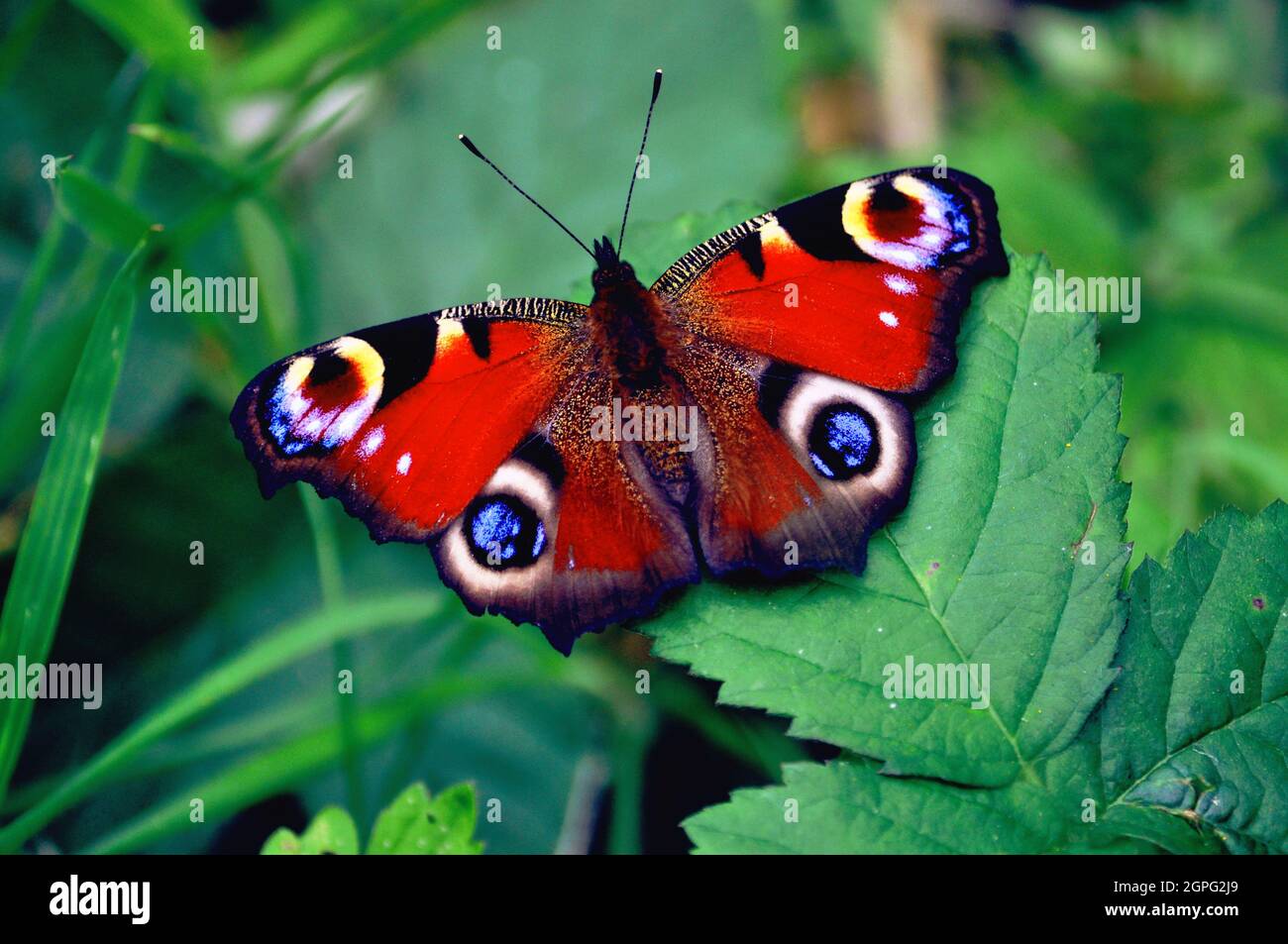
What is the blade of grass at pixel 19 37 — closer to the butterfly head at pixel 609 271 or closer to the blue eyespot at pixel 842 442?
the butterfly head at pixel 609 271

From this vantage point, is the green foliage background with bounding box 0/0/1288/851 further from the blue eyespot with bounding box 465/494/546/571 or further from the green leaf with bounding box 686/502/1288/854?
the blue eyespot with bounding box 465/494/546/571

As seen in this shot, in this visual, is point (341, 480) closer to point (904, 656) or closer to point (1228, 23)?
point (904, 656)

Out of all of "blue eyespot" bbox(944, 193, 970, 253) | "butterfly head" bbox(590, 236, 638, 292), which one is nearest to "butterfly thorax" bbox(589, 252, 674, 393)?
"butterfly head" bbox(590, 236, 638, 292)

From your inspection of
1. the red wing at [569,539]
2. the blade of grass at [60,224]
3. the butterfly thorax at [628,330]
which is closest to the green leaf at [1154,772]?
the red wing at [569,539]

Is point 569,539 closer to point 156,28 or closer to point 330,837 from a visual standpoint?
point 330,837

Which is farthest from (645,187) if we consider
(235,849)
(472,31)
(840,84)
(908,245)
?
(235,849)
